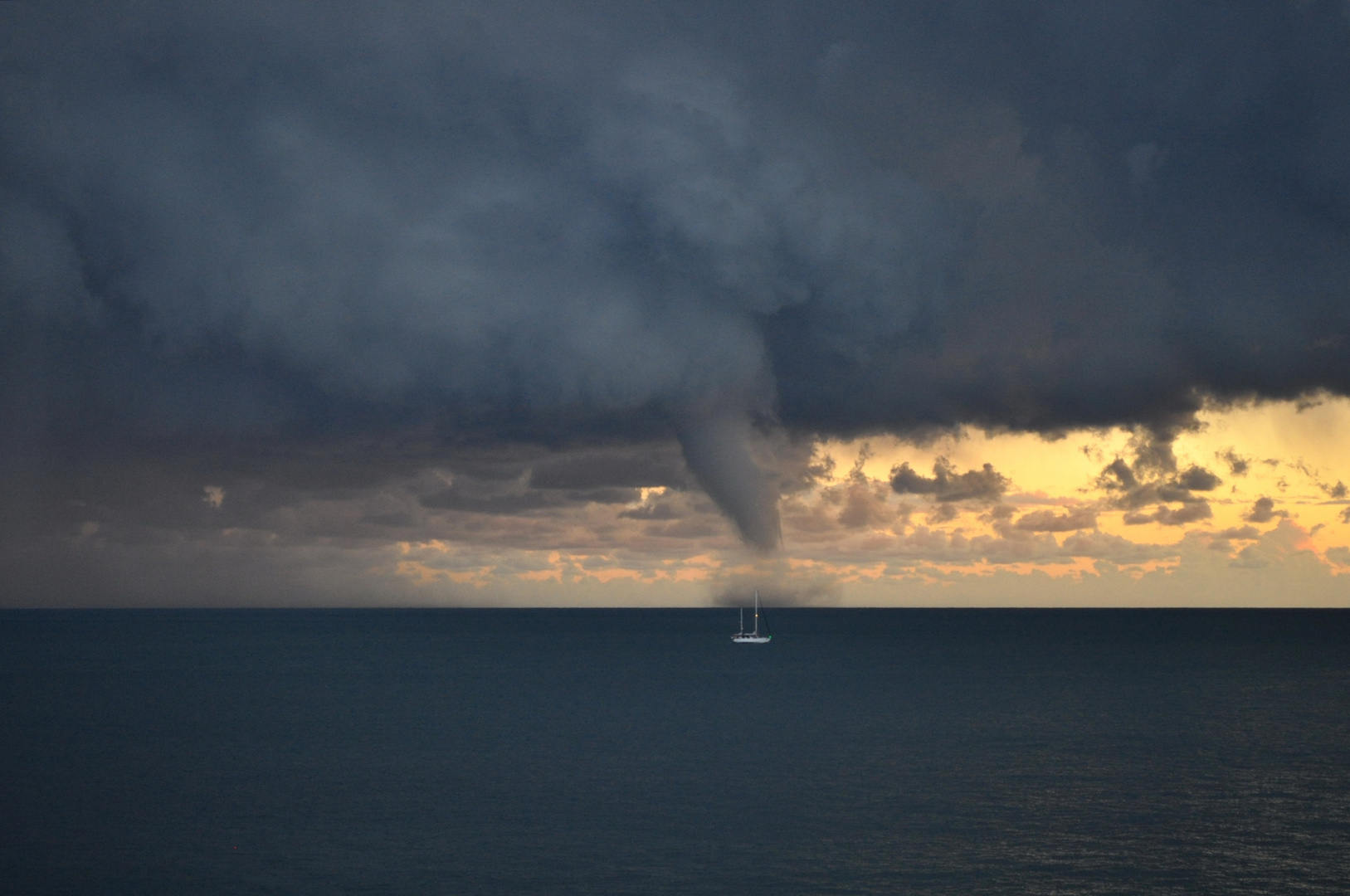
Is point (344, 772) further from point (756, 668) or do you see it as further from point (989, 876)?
point (756, 668)

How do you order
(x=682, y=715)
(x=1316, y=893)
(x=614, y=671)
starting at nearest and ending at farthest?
(x=1316, y=893)
(x=682, y=715)
(x=614, y=671)

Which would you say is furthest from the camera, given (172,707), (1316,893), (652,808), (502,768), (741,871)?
(172,707)

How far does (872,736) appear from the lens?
3873 inches

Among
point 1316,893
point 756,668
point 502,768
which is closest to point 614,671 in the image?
point 756,668

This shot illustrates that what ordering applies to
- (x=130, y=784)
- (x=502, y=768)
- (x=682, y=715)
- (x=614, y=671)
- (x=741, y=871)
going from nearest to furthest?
(x=741, y=871) < (x=130, y=784) < (x=502, y=768) < (x=682, y=715) < (x=614, y=671)

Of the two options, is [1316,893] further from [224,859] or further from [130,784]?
[130,784]

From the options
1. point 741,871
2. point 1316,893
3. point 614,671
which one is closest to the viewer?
point 1316,893

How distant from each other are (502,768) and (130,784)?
25.6m

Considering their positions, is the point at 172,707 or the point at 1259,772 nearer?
the point at 1259,772

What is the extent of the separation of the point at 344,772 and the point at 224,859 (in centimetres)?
2401

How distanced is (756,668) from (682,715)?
77433 millimetres

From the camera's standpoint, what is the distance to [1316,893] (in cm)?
4912

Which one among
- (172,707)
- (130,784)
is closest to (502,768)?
(130,784)

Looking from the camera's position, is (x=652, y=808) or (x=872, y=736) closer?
(x=652, y=808)
